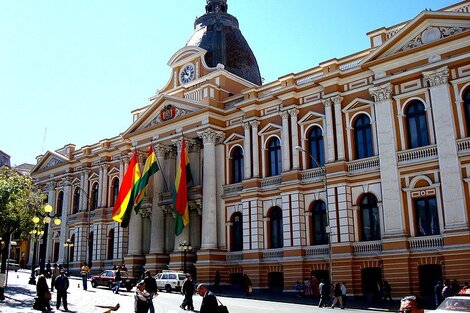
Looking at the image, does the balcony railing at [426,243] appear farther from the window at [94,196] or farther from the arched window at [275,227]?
the window at [94,196]

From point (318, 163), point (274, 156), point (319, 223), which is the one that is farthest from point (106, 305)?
point (274, 156)

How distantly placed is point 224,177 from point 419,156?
16.4 m

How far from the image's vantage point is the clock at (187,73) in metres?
45.7

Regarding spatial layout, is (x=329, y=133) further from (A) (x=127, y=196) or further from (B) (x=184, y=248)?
(A) (x=127, y=196)

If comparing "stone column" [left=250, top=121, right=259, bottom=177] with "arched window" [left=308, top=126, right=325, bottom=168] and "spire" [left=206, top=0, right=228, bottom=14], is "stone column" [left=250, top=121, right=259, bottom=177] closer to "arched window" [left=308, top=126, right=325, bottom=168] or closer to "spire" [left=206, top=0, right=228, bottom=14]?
"arched window" [left=308, top=126, right=325, bottom=168]

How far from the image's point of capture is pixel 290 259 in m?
33.8

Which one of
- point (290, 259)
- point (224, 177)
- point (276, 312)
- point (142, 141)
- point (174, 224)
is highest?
point (142, 141)

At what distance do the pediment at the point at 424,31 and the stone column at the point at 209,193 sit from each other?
14.3 metres

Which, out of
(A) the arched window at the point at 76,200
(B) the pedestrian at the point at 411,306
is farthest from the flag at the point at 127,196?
(B) the pedestrian at the point at 411,306

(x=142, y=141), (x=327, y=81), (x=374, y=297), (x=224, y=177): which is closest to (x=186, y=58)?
(x=142, y=141)

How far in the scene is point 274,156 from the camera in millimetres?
38062

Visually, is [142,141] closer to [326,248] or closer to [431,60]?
[326,248]

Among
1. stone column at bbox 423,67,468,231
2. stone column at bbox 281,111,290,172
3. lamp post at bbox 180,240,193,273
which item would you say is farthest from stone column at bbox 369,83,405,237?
lamp post at bbox 180,240,193,273

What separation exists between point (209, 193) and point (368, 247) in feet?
45.1
